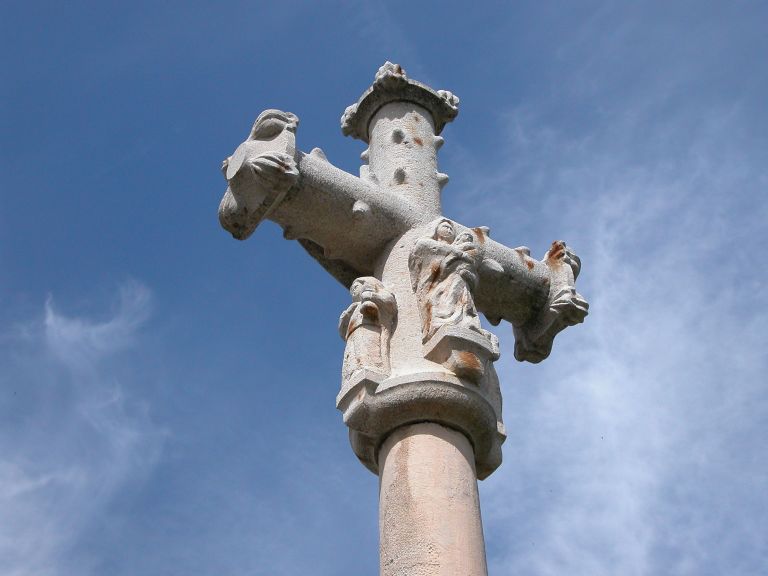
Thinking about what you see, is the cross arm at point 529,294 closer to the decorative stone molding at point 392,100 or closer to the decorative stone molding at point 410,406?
the decorative stone molding at point 410,406

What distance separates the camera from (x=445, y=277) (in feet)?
22.1

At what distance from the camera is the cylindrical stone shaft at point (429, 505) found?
18.1 feet

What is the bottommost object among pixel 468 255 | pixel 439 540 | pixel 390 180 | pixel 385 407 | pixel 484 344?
pixel 439 540

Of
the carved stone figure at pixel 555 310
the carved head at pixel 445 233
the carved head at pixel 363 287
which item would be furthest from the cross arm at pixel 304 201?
the carved stone figure at pixel 555 310

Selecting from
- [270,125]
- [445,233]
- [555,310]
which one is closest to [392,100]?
[270,125]

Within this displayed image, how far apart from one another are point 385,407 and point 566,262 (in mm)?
2281

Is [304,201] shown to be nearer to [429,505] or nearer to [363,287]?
[363,287]

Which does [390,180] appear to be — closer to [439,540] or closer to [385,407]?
[385,407]

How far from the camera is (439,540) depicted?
5559mm

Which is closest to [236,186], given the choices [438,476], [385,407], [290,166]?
[290,166]

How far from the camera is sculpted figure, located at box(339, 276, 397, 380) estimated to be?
253 inches

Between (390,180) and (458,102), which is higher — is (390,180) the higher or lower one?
the lower one

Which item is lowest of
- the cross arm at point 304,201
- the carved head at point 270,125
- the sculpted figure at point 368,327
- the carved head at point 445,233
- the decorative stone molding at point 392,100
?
the sculpted figure at point 368,327

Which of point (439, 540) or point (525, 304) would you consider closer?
point (439, 540)
